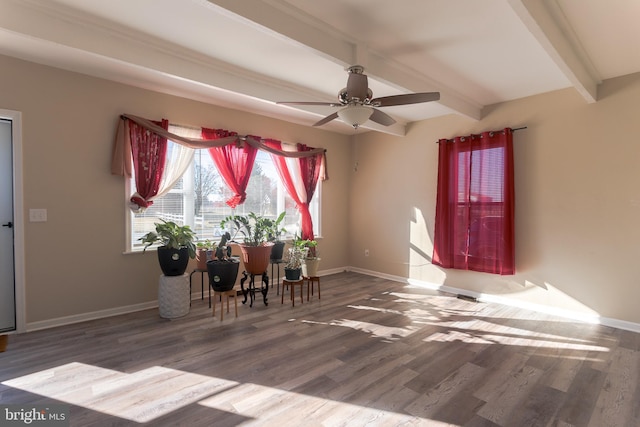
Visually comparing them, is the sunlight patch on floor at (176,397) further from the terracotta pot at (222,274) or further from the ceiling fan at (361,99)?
the ceiling fan at (361,99)

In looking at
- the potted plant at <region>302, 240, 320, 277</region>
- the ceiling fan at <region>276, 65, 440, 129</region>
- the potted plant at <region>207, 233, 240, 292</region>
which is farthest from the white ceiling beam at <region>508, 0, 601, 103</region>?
the potted plant at <region>207, 233, 240, 292</region>

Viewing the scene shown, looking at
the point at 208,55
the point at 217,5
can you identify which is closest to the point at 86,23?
the point at 208,55

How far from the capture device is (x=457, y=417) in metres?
1.88

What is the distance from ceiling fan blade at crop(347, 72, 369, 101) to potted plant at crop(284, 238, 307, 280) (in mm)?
2243

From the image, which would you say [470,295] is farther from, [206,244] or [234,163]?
[234,163]

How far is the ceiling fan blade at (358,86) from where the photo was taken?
257cm

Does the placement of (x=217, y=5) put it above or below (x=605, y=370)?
above

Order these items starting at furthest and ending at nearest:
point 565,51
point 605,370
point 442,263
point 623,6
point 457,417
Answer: point 442,263 → point 565,51 → point 605,370 → point 623,6 → point 457,417

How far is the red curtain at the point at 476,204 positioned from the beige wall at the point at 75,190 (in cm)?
390

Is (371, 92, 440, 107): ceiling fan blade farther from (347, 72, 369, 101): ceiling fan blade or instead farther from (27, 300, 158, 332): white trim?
(27, 300, 158, 332): white trim

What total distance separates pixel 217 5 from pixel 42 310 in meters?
3.39

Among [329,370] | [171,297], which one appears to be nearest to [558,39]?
[329,370]

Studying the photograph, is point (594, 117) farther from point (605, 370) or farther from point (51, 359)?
point (51, 359)

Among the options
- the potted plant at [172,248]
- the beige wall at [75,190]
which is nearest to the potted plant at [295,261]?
the potted plant at [172,248]
